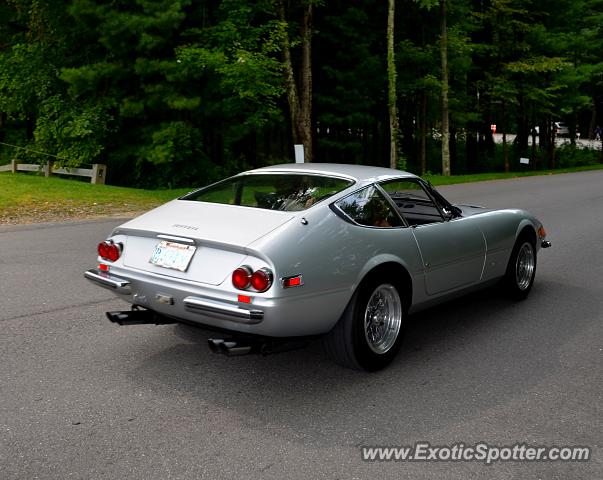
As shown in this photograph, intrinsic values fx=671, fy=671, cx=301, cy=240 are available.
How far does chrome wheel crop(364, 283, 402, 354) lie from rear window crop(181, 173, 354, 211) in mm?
808

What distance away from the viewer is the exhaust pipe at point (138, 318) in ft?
15.4

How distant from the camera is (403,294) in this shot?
16.2 feet

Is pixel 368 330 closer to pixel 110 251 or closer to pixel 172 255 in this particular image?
pixel 172 255

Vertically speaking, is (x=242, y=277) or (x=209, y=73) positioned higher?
(x=209, y=73)

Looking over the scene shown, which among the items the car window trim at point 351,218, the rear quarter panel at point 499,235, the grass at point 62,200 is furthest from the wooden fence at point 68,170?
the car window trim at point 351,218

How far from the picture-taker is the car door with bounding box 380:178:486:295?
5.24 meters

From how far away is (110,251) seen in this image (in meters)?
4.79

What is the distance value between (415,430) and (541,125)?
150 ft

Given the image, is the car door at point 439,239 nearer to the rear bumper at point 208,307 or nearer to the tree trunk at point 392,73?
the rear bumper at point 208,307

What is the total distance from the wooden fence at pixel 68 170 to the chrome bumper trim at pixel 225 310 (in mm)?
16536

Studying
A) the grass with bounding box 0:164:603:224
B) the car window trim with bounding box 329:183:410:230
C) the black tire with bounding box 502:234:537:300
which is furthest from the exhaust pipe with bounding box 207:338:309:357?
the grass with bounding box 0:164:603:224

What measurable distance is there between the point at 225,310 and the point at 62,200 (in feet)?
37.2

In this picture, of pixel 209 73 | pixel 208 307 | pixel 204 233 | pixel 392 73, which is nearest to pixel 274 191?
pixel 204 233

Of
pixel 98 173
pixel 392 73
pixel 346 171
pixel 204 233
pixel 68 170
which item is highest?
pixel 392 73
